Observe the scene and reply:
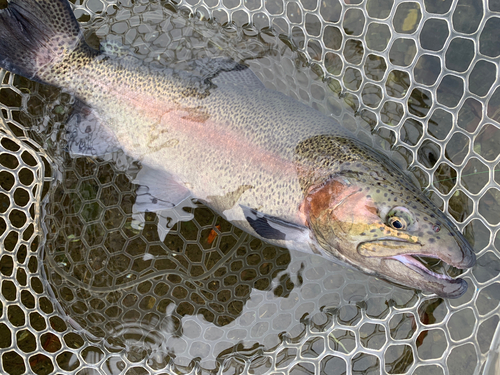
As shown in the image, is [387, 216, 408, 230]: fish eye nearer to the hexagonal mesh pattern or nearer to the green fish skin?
the green fish skin

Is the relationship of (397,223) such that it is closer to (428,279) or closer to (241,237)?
(428,279)

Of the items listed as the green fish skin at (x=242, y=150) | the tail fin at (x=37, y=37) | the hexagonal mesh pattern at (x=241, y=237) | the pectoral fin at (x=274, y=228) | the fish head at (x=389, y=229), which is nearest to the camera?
the fish head at (x=389, y=229)

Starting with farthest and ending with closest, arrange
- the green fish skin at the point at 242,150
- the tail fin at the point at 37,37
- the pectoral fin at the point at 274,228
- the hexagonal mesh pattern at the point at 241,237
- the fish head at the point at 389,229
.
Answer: the hexagonal mesh pattern at the point at 241,237, the tail fin at the point at 37,37, the pectoral fin at the point at 274,228, the green fish skin at the point at 242,150, the fish head at the point at 389,229

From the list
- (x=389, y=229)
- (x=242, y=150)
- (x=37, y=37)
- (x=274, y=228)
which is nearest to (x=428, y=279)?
(x=389, y=229)

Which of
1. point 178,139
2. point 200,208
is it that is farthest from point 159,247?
point 178,139

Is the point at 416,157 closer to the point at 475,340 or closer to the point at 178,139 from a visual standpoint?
the point at 475,340

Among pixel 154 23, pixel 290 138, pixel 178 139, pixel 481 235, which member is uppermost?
pixel 154 23

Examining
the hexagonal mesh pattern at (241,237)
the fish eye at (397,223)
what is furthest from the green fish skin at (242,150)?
the hexagonal mesh pattern at (241,237)

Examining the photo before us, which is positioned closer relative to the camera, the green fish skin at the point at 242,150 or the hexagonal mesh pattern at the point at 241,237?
the green fish skin at the point at 242,150

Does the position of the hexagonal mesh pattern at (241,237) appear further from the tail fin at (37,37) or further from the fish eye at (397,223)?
the fish eye at (397,223)
